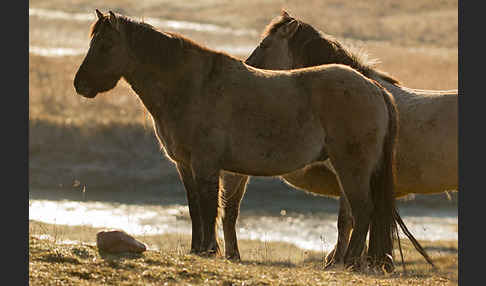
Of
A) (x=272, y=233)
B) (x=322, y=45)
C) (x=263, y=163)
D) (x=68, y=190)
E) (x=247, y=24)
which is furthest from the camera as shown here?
(x=247, y=24)

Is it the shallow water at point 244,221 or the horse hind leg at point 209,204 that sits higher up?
the horse hind leg at point 209,204

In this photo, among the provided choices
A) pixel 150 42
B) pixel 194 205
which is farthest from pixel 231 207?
A: pixel 150 42

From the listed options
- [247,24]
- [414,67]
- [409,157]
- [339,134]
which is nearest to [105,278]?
[339,134]

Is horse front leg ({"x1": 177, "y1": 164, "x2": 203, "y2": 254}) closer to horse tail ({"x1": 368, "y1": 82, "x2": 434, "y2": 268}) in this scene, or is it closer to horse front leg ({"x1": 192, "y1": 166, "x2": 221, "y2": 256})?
horse front leg ({"x1": 192, "y1": 166, "x2": 221, "y2": 256})

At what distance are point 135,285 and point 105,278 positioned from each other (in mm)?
314

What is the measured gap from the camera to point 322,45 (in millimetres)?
10336

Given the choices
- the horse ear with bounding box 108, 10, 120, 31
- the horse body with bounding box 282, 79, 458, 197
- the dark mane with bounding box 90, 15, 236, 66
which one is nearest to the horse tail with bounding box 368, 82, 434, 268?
the horse body with bounding box 282, 79, 458, 197

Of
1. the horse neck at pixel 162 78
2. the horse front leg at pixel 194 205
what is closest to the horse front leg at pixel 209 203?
the horse front leg at pixel 194 205

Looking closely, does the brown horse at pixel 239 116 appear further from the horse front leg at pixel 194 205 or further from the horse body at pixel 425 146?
the horse body at pixel 425 146

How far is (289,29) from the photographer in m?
10.6

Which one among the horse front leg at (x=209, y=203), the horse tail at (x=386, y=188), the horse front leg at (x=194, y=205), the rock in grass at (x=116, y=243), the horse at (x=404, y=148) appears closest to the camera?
the rock in grass at (x=116, y=243)

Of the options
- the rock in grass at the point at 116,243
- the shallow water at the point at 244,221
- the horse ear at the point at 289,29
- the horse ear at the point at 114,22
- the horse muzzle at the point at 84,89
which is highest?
the horse ear at the point at 289,29

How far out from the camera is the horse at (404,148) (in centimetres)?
948

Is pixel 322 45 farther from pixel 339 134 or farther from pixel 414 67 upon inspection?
pixel 414 67
